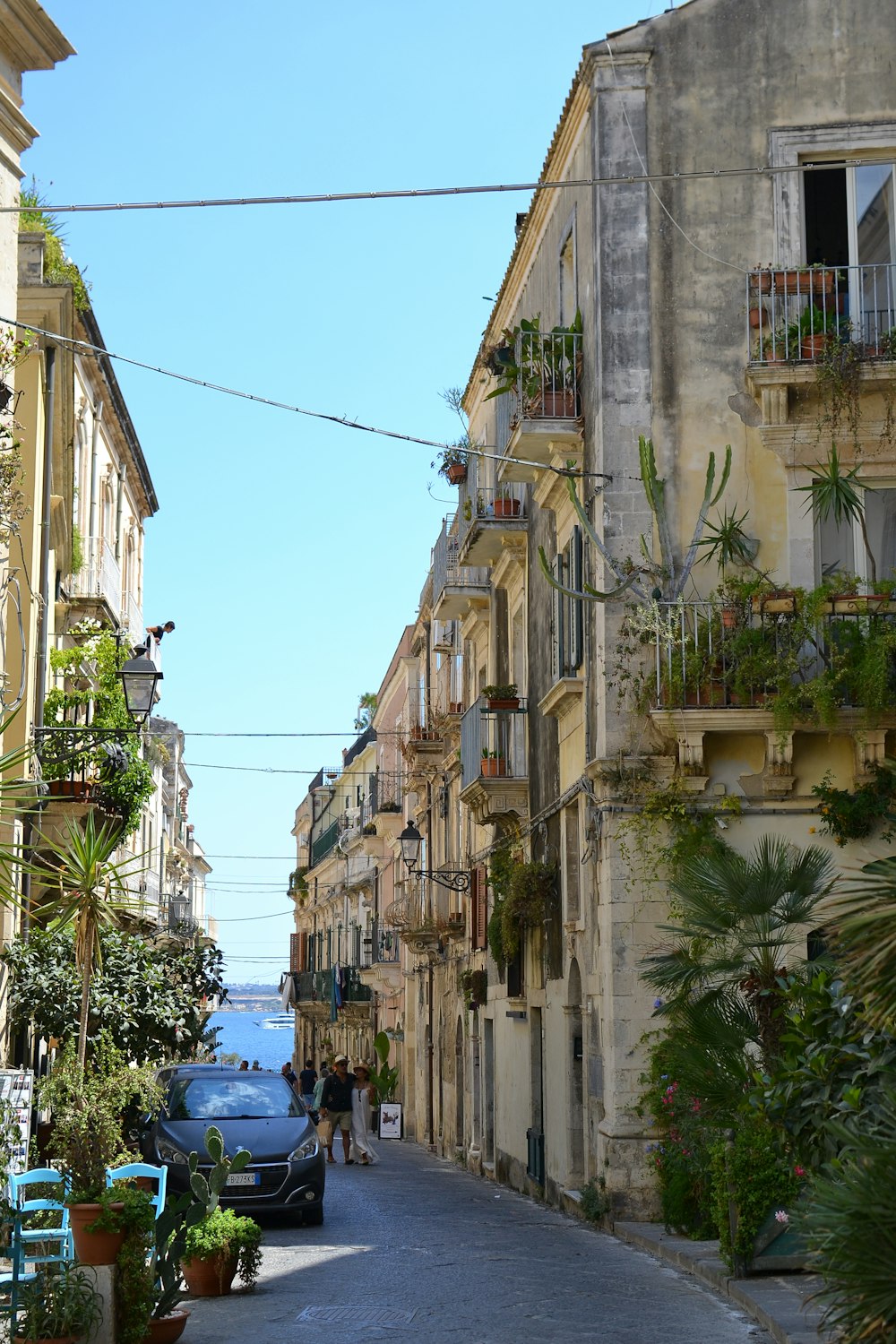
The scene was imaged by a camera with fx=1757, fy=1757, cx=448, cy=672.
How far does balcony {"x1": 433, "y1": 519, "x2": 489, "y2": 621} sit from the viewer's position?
93.9 feet

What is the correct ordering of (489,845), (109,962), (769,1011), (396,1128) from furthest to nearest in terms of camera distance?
(396,1128) → (489,845) → (109,962) → (769,1011)

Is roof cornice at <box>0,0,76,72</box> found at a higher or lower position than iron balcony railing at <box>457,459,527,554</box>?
higher

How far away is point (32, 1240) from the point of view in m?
9.55

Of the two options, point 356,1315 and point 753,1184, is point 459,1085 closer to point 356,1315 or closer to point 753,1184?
point 753,1184

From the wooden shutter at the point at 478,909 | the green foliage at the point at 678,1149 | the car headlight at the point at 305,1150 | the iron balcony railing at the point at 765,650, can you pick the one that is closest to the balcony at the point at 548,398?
the iron balcony railing at the point at 765,650

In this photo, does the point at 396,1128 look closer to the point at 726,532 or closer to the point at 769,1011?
the point at 726,532

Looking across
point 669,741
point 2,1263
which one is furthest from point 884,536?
point 2,1263

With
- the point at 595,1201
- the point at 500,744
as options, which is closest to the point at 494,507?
the point at 500,744

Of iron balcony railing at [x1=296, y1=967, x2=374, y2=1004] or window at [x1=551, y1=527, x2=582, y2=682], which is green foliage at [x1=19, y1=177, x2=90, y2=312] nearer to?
window at [x1=551, y1=527, x2=582, y2=682]

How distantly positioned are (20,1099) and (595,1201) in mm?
5580

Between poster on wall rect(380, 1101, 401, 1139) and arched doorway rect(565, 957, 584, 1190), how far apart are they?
58.7ft

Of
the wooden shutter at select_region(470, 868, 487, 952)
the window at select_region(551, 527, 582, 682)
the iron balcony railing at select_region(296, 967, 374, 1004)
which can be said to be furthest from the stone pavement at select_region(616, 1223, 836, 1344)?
the iron balcony railing at select_region(296, 967, 374, 1004)

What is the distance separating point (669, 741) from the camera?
17172 millimetres

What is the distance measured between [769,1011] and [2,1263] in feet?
19.0
